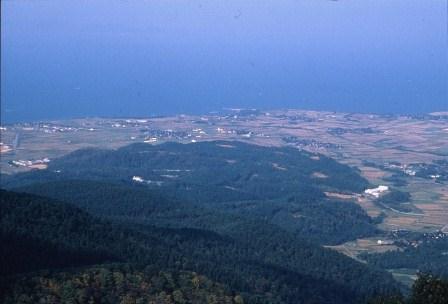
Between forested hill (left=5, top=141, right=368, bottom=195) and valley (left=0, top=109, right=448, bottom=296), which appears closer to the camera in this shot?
valley (left=0, top=109, right=448, bottom=296)

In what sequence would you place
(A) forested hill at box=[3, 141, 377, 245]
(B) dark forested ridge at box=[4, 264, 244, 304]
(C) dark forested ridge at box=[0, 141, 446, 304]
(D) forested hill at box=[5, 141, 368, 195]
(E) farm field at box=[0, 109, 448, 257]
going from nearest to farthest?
(B) dark forested ridge at box=[4, 264, 244, 304] < (C) dark forested ridge at box=[0, 141, 446, 304] < (A) forested hill at box=[3, 141, 377, 245] < (E) farm field at box=[0, 109, 448, 257] < (D) forested hill at box=[5, 141, 368, 195]

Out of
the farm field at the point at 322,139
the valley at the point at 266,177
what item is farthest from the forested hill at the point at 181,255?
the farm field at the point at 322,139

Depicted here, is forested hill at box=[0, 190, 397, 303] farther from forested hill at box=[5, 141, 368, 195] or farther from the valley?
forested hill at box=[5, 141, 368, 195]

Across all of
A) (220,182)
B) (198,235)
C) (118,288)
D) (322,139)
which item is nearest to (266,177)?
(220,182)

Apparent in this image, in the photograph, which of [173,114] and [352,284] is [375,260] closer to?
[352,284]

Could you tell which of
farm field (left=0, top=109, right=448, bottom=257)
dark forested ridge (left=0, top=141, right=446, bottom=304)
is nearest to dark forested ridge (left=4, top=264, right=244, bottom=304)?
dark forested ridge (left=0, top=141, right=446, bottom=304)

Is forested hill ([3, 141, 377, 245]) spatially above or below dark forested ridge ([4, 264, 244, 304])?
below

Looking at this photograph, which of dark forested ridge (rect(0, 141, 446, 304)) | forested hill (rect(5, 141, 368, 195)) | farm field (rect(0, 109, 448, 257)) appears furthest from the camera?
forested hill (rect(5, 141, 368, 195))

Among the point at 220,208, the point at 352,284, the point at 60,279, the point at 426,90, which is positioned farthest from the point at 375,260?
the point at 426,90
